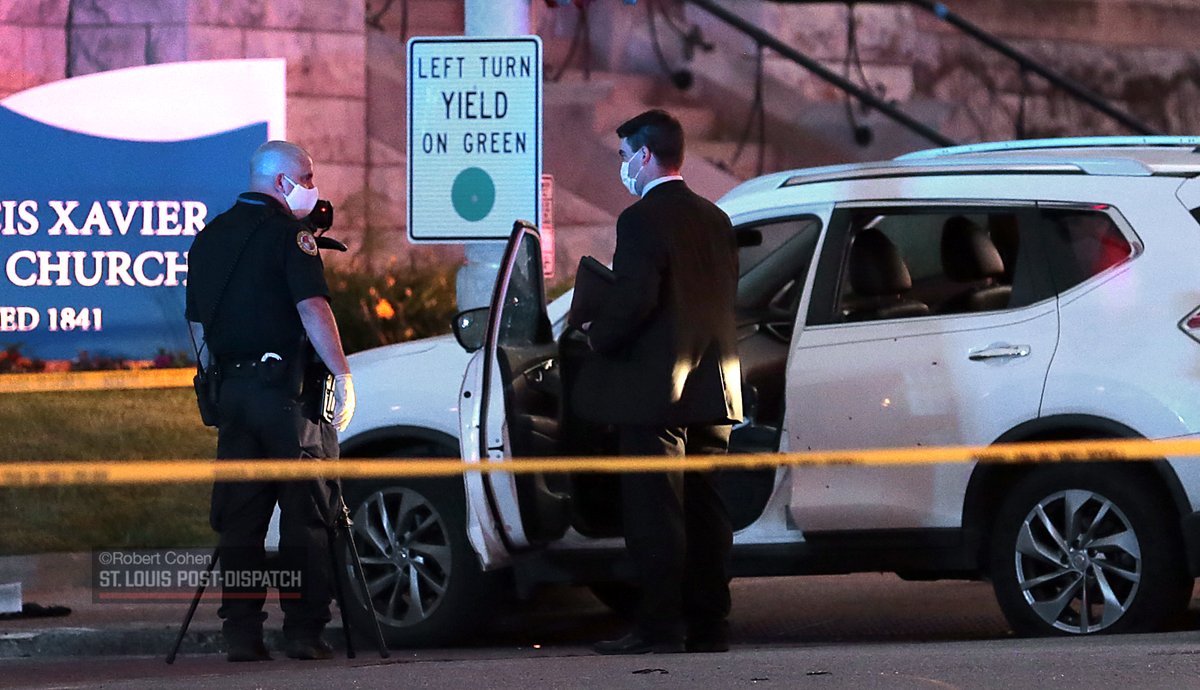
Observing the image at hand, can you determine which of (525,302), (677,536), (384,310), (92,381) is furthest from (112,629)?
(384,310)

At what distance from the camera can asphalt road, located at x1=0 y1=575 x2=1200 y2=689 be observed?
6102 mm

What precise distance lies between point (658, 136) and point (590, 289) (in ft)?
1.85

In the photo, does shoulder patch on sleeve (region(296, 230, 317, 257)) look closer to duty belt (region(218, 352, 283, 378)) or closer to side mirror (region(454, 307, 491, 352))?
duty belt (region(218, 352, 283, 378))

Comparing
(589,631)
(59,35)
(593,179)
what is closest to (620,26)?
(593,179)

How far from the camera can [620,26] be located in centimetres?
1482

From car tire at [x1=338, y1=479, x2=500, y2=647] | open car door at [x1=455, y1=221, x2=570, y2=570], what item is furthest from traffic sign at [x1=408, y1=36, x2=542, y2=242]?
car tire at [x1=338, y1=479, x2=500, y2=647]

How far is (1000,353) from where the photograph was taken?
734 centimetres

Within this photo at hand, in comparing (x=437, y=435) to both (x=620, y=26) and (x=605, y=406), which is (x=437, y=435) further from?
(x=620, y=26)

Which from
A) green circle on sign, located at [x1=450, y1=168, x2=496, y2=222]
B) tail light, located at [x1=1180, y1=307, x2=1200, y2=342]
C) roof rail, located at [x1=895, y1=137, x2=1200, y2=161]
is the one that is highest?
roof rail, located at [x1=895, y1=137, x2=1200, y2=161]

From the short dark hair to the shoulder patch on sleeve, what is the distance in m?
1.06

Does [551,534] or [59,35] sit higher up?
[59,35]

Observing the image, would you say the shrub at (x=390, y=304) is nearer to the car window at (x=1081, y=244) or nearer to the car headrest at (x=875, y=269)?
the car headrest at (x=875, y=269)

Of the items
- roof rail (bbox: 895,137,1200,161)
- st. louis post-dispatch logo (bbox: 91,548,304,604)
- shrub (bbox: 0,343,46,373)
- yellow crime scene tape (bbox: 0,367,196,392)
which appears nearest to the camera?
roof rail (bbox: 895,137,1200,161)

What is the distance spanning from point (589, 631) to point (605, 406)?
169 cm
